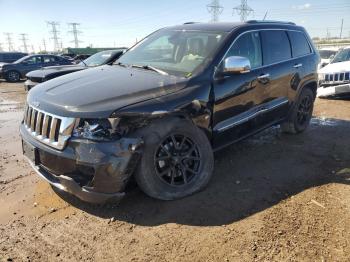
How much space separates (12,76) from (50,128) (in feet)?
62.9

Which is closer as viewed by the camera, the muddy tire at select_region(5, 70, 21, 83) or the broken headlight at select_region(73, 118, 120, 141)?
the broken headlight at select_region(73, 118, 120, 141)

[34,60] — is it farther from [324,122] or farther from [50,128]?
[50,128]

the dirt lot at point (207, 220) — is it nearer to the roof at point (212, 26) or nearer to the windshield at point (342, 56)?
the roof at point (212, 26)

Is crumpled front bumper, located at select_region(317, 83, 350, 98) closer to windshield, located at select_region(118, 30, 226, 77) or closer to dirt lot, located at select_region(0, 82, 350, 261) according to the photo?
dirt lot, located at select_region(0, 82, 350, 261)

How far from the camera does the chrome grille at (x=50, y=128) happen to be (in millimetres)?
3408

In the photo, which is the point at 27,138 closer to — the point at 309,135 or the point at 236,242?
the point at 236,242

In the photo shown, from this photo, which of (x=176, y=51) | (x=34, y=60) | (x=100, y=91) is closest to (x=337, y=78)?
(x=176, y=51)

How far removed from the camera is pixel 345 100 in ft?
34.3

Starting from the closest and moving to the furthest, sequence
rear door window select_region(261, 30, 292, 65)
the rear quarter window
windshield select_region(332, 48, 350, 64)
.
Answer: rear door window select_region(261, 30, 292, 65), the rear quarter window, windshield select_region(332, 48, 350, 64)

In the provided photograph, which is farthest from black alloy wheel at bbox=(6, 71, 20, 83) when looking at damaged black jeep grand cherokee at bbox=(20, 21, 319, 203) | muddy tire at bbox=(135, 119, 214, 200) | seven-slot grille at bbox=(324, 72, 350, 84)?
muddy tire at bbox=(135, 119, 214, 200)

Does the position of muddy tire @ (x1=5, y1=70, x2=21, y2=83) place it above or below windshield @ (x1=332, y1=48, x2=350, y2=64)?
below

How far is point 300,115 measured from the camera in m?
6.68

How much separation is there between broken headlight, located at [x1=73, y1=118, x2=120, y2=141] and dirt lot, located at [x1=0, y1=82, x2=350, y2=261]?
69cm

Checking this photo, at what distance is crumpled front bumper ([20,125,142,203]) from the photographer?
3.33 metres
